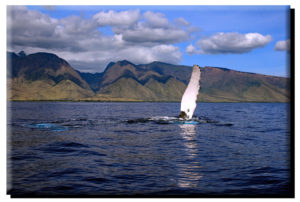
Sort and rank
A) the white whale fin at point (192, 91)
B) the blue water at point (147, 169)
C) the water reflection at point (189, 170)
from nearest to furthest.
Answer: the blue water at point (147, 169) → the water reflection at point (189, 170) → the white whale fin at point (192, 91)

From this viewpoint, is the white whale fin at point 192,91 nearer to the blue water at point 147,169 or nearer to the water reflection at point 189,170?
the blue water at point 147,169

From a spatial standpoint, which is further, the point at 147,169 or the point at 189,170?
the point at 147,169

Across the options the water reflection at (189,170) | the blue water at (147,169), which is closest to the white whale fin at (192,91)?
the blue water at (147,169)

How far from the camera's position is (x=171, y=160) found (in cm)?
1568

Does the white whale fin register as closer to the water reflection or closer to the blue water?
the blue water

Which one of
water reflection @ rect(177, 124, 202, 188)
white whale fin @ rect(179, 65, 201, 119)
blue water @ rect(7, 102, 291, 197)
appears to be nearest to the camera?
blue water @ rect(7, 102, 291, 197)

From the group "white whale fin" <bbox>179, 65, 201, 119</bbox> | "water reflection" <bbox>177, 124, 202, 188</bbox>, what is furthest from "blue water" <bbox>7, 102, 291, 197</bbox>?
"white whale fin" <bbox>179, 65, 201, 119</bbox>

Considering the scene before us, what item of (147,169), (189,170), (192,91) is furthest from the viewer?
(192,91)

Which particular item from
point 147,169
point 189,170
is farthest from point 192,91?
point 147,169

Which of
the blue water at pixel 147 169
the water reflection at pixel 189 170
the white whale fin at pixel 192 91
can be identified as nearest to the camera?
the blue water at pixel 147 169

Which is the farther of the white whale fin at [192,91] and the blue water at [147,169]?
the white whale fin at [192,91]

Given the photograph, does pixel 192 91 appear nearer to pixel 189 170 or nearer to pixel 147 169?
pixel 189 170

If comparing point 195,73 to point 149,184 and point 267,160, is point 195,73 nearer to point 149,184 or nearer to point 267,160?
point 267,160

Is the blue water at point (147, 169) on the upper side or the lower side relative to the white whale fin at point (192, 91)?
lower
